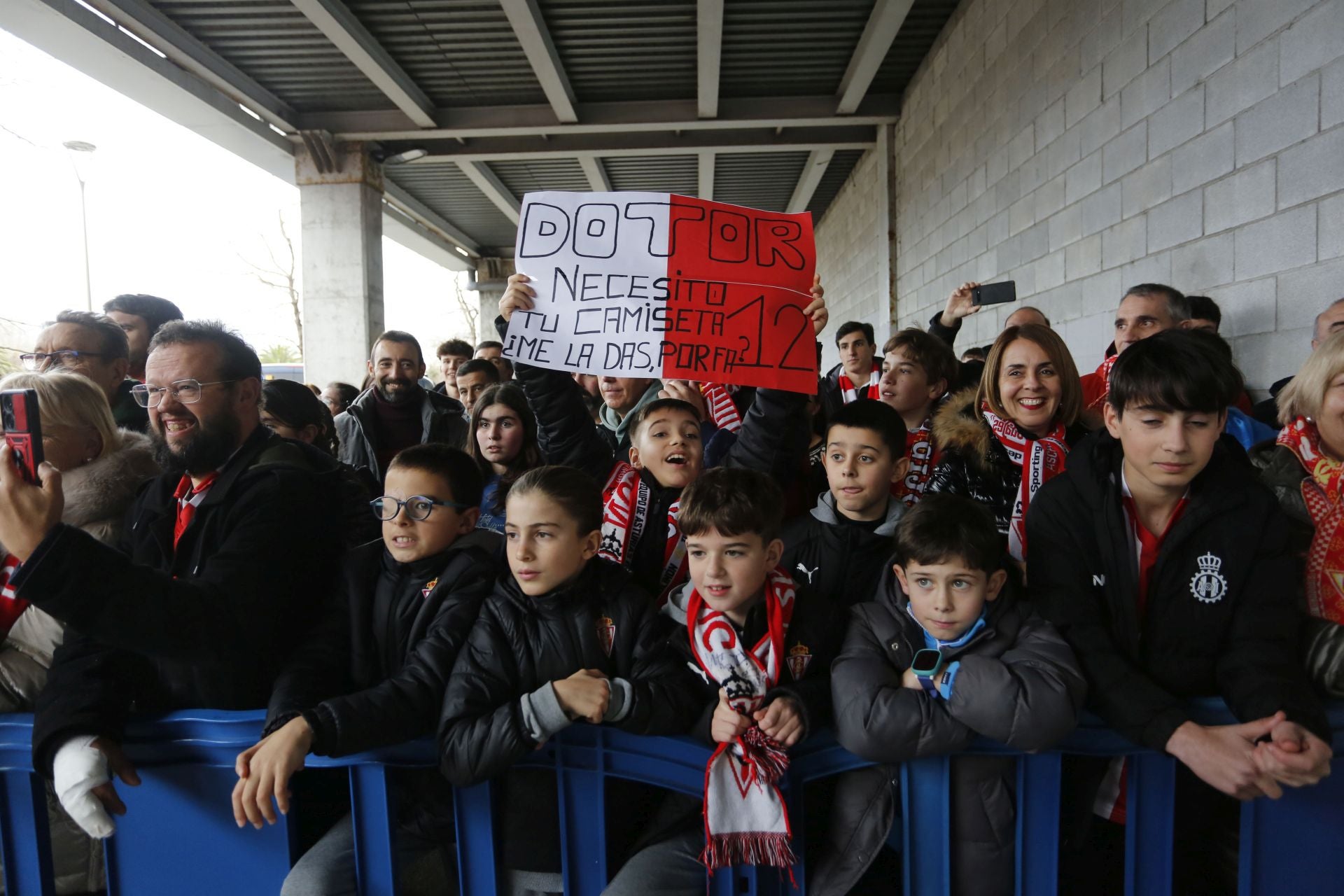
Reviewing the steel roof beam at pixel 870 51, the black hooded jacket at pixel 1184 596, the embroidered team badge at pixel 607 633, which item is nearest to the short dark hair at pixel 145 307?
the embroidered team badge at pixel 607 633

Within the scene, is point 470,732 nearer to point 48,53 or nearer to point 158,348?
point 158,348

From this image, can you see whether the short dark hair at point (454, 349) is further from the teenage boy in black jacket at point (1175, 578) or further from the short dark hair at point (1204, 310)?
the teenage boy in black jacket at point (1175, 578)

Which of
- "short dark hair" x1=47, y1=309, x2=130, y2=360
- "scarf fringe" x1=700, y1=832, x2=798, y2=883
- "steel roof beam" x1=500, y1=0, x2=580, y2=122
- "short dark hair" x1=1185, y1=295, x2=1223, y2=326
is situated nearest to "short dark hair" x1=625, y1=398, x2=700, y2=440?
"scarf fringe" x1=700, y1=832, x2=798, y2=883

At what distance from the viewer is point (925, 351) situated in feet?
10.6

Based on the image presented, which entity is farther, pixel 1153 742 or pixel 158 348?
pixel 158 348

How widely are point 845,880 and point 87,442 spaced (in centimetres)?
224

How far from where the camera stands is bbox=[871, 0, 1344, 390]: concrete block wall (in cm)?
308

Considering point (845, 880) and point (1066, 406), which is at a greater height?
point (1066, 406)

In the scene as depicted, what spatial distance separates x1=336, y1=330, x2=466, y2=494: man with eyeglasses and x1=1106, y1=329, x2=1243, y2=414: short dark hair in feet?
12.7

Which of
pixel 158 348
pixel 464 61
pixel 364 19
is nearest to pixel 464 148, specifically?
pixel 464 61

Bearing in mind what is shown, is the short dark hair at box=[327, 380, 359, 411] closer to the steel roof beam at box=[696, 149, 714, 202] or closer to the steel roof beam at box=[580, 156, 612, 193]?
the steel roof beam at box=[696, 149, 714, 202]

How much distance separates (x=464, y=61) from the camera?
847cm

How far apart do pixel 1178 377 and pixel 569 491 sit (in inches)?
54.9

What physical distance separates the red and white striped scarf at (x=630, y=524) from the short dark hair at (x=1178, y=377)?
1241 mm
